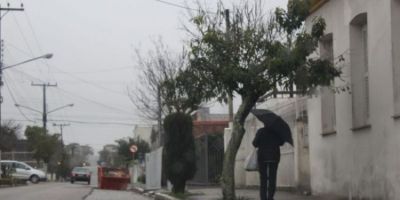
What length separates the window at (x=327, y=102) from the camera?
50.6ft

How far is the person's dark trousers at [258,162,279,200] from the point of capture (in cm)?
1288

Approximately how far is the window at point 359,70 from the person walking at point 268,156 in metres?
1.62

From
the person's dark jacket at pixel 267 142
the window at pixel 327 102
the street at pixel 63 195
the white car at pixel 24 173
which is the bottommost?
the street at pixel 63 195

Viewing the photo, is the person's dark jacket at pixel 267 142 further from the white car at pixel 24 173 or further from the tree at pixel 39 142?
the tree at pixel 39 142

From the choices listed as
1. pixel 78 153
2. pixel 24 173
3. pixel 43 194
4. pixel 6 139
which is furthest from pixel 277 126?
pixel 78 153

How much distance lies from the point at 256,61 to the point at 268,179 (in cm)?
237

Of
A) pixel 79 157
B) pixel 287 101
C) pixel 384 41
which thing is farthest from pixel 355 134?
pixel 79 157

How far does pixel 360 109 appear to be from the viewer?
1352cm

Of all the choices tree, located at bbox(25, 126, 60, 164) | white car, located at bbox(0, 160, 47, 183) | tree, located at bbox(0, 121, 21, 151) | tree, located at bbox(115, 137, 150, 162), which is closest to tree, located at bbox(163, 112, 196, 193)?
white car, located at bbox(0, 160, 47, 183)

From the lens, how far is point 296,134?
1898 centimetres

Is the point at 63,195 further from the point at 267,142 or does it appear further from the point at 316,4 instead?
the point at 267,142

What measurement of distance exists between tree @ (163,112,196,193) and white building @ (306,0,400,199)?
5398mm

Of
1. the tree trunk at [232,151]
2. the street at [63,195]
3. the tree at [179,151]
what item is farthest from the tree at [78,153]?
the tree trunk at [232,151]

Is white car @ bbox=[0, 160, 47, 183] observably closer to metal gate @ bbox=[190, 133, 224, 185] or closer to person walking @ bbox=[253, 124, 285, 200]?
metal gate @ bbox=[190, 133, 224, 185]
